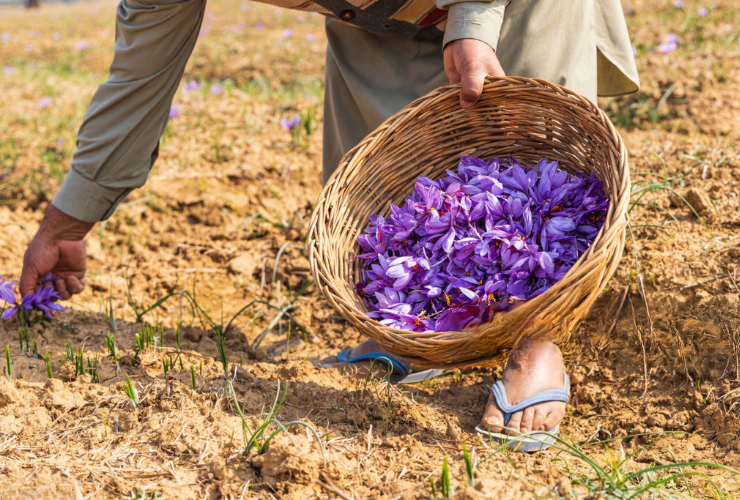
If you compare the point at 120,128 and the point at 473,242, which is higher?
the point at 120,128

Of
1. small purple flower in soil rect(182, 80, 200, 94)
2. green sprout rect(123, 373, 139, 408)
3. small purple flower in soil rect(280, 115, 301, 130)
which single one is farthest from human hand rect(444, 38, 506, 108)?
small purple flower in soil rect(182, 80, 200, 94)

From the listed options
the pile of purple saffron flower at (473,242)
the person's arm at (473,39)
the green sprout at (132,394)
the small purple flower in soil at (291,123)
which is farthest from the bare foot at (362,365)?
the small purple flower in soil at (291,123)

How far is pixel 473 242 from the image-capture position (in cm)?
154

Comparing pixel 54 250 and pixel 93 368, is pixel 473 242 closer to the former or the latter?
pixel 93 368

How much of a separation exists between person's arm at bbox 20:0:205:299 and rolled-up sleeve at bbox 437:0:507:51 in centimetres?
70

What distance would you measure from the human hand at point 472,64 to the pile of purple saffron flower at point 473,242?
236mm

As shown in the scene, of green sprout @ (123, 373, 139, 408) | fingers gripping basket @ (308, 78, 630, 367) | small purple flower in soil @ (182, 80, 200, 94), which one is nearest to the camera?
fingers gripping basket @ (308, 78, 630, 367)

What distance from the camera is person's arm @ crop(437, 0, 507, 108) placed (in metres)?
1.51

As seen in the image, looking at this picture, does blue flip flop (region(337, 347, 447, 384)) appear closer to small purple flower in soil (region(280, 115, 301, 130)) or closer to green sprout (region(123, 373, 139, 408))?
green sprout (region(123, 373, 139, 408))

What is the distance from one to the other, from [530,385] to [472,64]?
0.80 meters

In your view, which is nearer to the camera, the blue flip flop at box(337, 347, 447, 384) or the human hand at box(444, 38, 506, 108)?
the human hand at box(444, 38, 506, 108)

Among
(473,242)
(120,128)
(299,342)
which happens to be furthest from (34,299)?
(473,242)

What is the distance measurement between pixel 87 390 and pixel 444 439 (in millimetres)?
913

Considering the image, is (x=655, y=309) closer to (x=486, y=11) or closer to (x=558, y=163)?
(x=558, y=163)
